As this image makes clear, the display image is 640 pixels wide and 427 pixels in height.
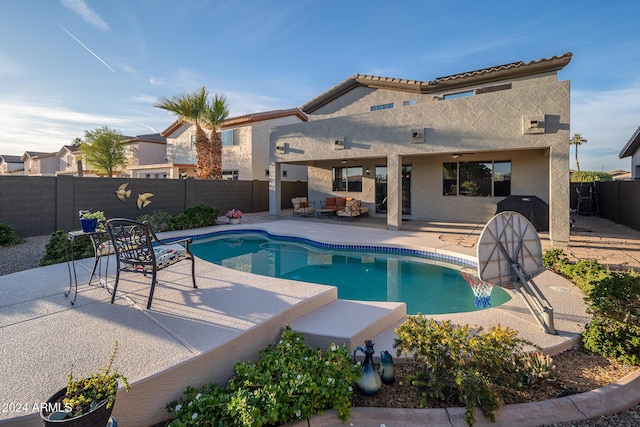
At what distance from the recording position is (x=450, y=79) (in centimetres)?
1334

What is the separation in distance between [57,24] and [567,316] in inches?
545

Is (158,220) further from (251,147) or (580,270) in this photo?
(580,270)

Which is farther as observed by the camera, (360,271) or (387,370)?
(360,271)

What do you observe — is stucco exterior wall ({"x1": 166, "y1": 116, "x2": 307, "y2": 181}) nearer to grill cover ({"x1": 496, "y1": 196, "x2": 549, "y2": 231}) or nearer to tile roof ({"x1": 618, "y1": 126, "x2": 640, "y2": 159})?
Answer: grill cover ({"x1": 496, "y1": 196, "x2": 549, "y2": 231})

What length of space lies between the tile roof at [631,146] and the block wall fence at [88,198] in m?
20.8

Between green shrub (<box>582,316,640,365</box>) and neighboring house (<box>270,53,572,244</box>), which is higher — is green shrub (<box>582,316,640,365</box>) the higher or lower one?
the lower one

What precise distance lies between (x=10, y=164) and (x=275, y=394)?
65741mm

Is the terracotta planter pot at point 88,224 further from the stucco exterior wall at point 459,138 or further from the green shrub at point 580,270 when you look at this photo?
the stucco exterior wall at point 459,138

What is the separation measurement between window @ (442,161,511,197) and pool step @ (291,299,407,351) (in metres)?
11.2

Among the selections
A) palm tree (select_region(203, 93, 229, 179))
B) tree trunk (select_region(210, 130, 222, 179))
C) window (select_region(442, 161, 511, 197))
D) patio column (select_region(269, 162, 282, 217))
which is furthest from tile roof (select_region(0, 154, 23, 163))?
window (select_region(442, 161, 511, 197))

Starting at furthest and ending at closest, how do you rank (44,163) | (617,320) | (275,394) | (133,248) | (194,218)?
1. (44,163)
2. (194,218)
3. (133,248)
4. (617,320)
5. (275,394)

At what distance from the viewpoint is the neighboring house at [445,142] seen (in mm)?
9500

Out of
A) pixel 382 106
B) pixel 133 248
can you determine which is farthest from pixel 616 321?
pixel 382 106

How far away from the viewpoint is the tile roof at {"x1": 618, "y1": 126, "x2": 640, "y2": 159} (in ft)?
53.3
